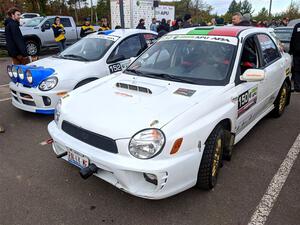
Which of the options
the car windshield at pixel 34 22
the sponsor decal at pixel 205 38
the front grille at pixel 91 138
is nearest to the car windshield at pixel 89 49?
the sponsor decal at pixel 205 38

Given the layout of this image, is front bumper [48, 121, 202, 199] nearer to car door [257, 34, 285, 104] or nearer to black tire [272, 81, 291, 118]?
car door [257, 34, 285, 104]

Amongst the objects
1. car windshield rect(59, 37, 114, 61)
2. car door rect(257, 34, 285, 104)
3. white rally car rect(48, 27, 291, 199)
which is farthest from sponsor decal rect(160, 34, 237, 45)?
car windshield rect(59, 37, 114, 61)

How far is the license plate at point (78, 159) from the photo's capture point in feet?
8.15

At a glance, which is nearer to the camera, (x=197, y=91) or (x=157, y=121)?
(x=157, y=121)

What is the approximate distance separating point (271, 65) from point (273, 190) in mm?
1961

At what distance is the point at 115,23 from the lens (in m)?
19.2

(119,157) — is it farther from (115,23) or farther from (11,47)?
(115,23)

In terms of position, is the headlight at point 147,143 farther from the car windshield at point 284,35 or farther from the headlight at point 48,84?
the car windshield at point 284,35

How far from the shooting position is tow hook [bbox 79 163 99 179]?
7.70 ft

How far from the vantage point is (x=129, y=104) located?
2.65 metres

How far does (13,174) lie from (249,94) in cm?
295

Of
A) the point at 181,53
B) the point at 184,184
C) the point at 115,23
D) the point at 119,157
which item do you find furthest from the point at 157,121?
the point at 115,23

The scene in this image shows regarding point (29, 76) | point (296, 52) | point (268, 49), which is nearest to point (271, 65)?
point (268, 49)

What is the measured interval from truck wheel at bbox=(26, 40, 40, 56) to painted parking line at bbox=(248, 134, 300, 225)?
11782mm
